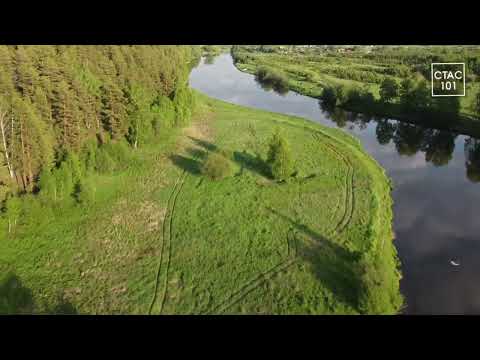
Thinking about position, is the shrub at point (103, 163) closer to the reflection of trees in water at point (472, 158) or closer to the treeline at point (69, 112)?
the treeline at point (69, 112)

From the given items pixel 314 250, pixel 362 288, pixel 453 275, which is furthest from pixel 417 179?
pixel 362 288

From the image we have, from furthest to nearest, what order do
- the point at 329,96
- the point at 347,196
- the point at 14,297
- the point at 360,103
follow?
the point at 329,96 → the point at 360,103 → the point at 347,196 → the point at 14,297

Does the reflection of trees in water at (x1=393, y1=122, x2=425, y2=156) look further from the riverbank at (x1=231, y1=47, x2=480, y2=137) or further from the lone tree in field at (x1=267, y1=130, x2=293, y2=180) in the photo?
the lone tree in field at (x1=267, y1=130, x2=293, y2=180)

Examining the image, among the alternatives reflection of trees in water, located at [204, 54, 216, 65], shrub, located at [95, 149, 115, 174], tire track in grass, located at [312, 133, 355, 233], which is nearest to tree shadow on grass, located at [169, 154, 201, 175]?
shrub, located at [95, 149, 115, 174]

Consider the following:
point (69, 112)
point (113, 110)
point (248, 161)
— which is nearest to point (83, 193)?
point (69, 112)

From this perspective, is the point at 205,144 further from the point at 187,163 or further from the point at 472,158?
the point at 472,158

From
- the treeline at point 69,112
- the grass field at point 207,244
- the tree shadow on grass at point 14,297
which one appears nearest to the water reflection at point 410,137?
the grass field at point 207,244
